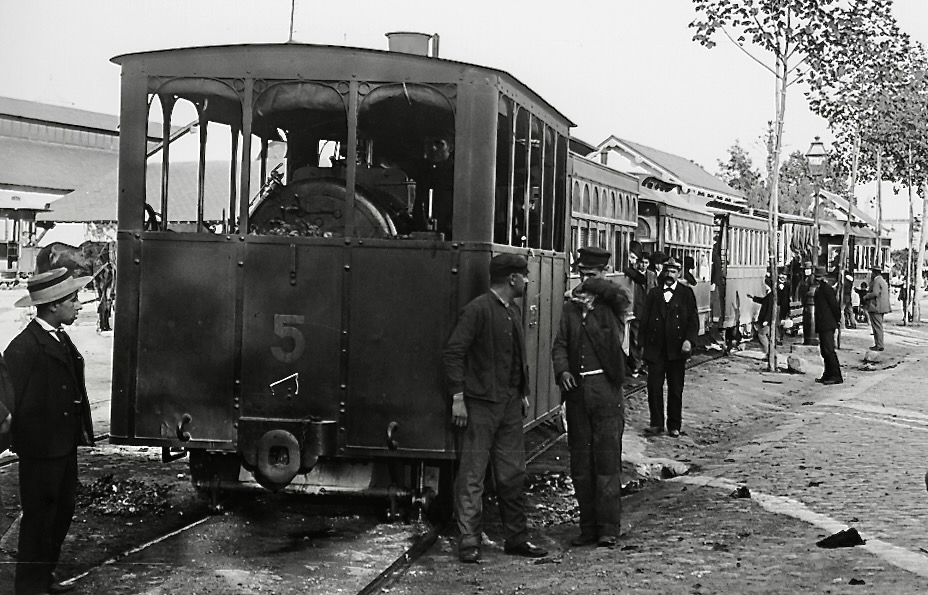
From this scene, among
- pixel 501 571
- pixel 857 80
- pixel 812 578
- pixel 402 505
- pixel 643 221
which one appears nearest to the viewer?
pixel 812 578

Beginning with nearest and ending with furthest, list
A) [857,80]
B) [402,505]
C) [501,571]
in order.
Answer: [501,571], [402,505], [857,80]

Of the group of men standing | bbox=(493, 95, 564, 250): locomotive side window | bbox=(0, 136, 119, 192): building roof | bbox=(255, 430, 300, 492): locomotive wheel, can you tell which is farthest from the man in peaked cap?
bbox=(0, 136, 119, 192): building roof

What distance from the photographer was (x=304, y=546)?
7.26 meters

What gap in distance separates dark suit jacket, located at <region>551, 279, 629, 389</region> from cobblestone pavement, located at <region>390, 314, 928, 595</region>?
1170mm

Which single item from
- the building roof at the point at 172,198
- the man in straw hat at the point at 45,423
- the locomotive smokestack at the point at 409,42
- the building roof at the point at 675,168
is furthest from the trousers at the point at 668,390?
the building roof at the point at 675,168

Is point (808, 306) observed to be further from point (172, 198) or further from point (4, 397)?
point (4, 397)

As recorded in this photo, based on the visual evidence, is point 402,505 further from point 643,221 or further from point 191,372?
point 643,221

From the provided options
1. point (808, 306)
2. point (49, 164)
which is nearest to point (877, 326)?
point (808, 306)

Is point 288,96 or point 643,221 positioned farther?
point 643,221

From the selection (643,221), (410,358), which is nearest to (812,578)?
(410,358)

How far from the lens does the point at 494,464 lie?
7188 millimetres

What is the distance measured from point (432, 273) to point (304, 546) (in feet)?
6.33

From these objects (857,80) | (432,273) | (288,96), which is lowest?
(432,273)

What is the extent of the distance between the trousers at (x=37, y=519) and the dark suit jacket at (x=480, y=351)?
2.28 metres
